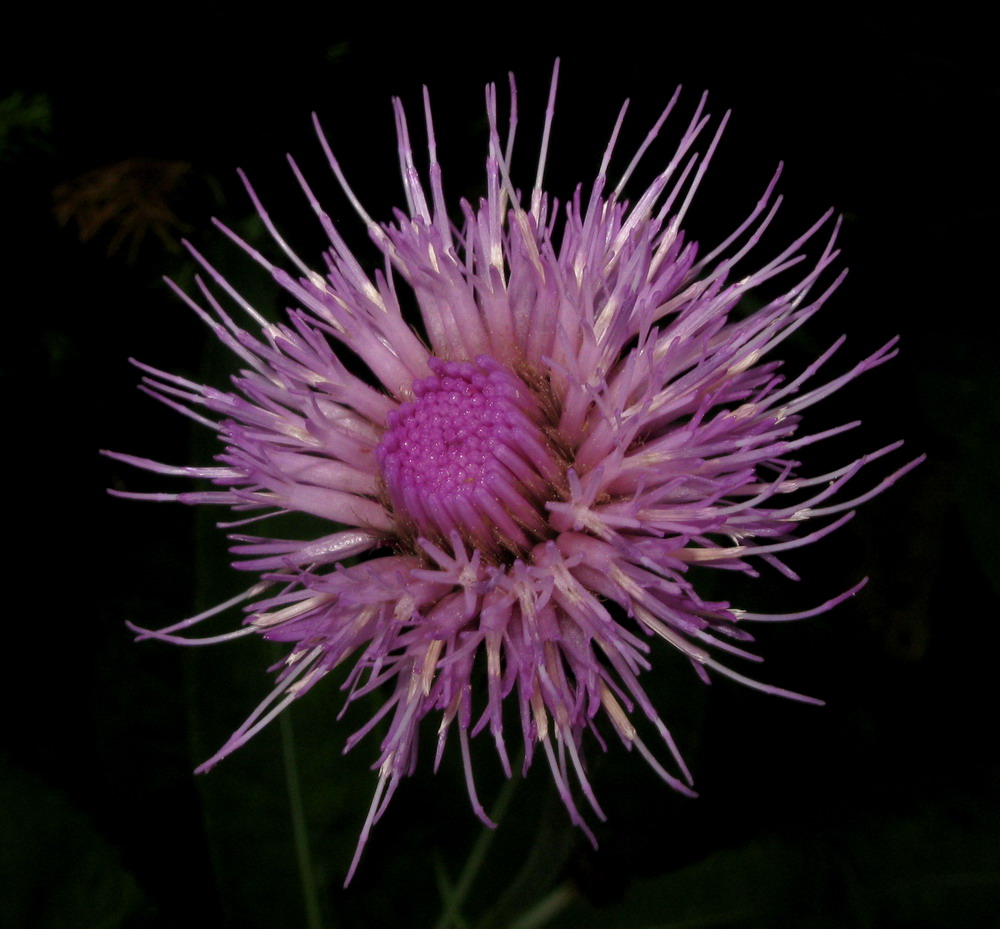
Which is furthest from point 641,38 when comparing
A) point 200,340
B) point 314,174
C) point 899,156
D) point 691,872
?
point 691,872

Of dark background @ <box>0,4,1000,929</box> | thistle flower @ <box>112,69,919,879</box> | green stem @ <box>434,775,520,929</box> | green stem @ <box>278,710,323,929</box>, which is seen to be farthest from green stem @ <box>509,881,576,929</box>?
thistle flower @ <box>112,69,919,879</box>

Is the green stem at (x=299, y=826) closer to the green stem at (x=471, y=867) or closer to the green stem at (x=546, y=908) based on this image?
the green stem at (x=471, y=867)

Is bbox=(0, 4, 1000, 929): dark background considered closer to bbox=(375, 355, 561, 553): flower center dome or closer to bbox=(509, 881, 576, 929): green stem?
bbox=(509, 881, 576, 929): green stem

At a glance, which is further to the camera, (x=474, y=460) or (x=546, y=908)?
(x=546, y=908)

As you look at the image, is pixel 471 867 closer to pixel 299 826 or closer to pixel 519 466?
pixel 299 826

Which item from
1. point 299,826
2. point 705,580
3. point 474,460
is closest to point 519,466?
point 474,460

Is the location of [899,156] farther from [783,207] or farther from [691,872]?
[691,872]
